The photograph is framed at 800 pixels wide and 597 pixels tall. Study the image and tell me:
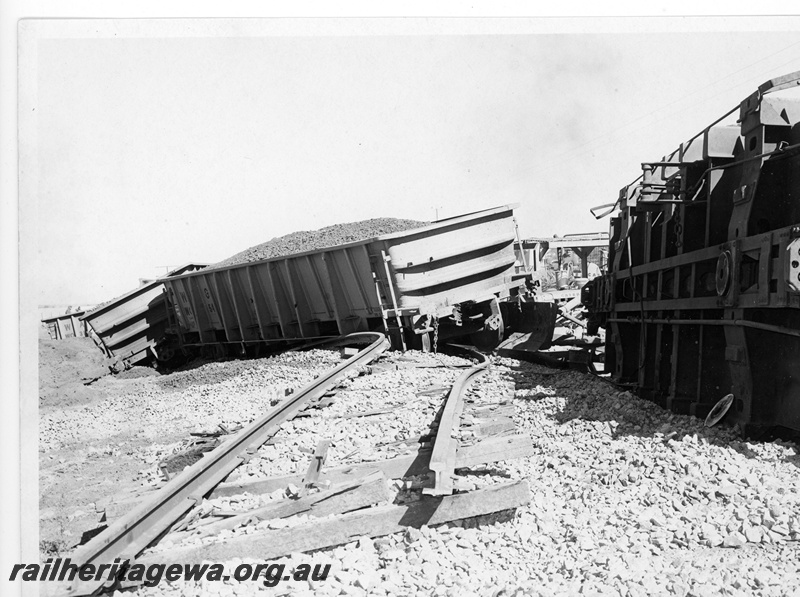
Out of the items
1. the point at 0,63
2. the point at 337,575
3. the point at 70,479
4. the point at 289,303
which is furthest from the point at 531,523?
the point at 289,303

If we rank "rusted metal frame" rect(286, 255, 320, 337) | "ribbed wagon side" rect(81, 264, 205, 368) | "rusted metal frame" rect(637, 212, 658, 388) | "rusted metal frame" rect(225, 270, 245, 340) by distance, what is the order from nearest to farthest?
1. "rusted metal frame" rect(637, 212, 658, 388)
2. "rusted metal frame" rect(286, 255, 320, 337)
3. "rusted metal frame" rect(225, 270, 245, 340)
4. "ribbed wagon side" rect(81, 264, 205, 368)

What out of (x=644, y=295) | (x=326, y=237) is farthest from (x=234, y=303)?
(x=644, y=295)

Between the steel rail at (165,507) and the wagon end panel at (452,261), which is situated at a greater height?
the wagon end panel at (452,261)

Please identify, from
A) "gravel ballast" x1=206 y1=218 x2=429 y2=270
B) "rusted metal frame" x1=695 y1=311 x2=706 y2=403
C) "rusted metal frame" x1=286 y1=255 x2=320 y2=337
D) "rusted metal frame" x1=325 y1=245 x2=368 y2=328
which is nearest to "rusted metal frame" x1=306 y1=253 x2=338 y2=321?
"rusted metal frame" x1=325 y1=245 x2=368 y2=328

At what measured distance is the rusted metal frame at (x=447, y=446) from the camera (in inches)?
118

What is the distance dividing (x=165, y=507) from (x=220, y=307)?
9807mm

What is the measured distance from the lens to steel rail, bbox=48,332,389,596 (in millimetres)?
2580

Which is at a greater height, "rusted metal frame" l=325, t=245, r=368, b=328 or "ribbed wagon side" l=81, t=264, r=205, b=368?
"rusted metal frame" l=325, t=245, r=368, b=328

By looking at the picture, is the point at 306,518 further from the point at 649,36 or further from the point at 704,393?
the point at 649,36

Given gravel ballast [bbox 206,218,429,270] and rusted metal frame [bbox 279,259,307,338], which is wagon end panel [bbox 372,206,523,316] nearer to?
gravel ballast [bbox 206,218,429,270]

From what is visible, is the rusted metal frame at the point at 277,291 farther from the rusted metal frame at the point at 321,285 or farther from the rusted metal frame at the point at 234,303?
the rusted metal frame at the point at 234,303

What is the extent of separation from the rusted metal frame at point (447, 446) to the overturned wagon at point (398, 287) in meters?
3.14

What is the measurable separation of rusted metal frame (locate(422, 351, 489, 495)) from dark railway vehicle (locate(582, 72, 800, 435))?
1888mm

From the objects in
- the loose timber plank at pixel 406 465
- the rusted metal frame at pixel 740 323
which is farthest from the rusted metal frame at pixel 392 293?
the loose timber plank at pixel 406 465
